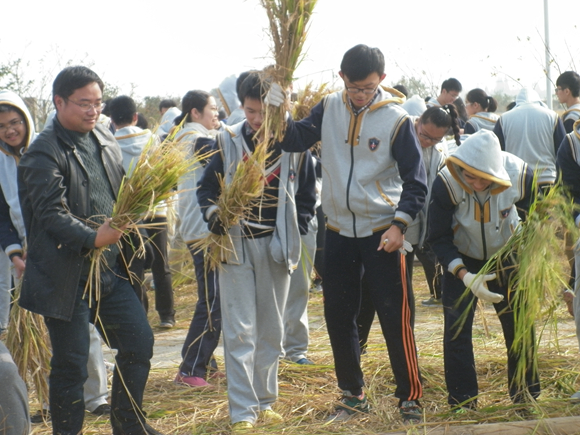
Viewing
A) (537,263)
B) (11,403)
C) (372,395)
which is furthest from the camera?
(372,395)

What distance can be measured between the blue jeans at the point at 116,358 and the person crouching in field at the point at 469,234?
1.58 m

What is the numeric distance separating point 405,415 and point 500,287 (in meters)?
0.84

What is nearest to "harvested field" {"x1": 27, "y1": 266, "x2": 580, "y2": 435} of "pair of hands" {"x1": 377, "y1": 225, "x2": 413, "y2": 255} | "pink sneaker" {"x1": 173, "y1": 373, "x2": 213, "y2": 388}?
"pink sneaker" {"x1": 173, "y1": 373, "x2": 213, "y2": 388}

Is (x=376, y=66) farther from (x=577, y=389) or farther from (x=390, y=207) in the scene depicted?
(x=577, y=389)

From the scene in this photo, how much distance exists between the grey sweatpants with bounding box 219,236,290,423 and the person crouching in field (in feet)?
2.93

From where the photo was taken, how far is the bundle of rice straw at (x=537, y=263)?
3510 mm

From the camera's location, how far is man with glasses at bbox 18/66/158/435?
3.39 meters

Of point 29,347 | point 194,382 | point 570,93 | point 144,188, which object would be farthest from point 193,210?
point 570,93

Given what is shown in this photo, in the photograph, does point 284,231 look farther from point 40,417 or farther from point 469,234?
point 40,417

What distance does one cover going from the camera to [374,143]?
3.94 m

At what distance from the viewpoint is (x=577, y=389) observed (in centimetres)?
429

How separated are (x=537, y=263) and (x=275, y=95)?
1495mm

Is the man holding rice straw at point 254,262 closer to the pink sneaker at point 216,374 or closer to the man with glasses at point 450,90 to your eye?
the pink sneaker at point 216,374

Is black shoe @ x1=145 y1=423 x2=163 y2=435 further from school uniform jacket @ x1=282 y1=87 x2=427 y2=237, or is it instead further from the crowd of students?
school uniform jacket @ x1=282 y1=87 x2=427 y2=237
